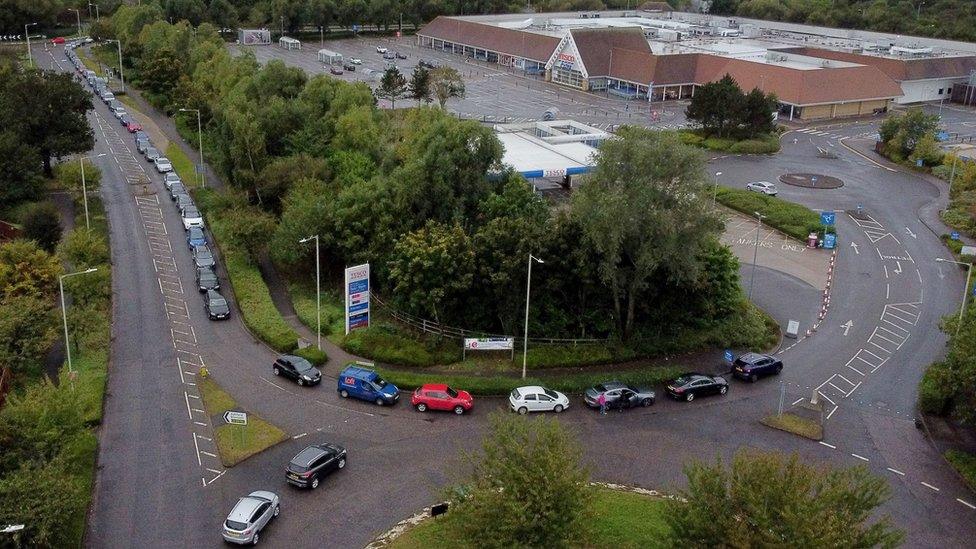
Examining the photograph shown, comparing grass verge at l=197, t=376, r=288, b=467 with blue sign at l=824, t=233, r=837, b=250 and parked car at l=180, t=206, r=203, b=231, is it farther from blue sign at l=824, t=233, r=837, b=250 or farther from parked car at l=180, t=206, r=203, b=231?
blue sign at l=824, t=233, r=837, b=250

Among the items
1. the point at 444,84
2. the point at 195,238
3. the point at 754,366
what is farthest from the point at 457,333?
the point at 444,84

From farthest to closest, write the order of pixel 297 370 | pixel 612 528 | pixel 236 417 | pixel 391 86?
pixel 391 86 < pixel 297 370 < pixel 236 417 < pixel 612 528

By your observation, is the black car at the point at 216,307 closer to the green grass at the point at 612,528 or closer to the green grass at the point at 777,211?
the green grass at the point at 612,528

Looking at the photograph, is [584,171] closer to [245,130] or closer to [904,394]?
[245,130]

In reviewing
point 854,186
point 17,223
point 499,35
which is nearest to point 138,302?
point 17,223

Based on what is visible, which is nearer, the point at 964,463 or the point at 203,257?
the point at 964,463

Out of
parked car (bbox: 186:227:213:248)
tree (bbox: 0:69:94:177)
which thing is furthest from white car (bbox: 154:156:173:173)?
parked car (bbox: 186:227:213:248)

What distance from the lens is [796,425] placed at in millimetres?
33875

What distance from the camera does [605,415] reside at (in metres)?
34.7

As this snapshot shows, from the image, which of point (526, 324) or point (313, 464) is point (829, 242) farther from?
point (313, 464)

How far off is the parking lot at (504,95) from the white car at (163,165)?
28.7 m

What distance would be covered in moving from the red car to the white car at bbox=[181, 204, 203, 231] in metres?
26.6

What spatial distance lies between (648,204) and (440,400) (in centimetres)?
1190

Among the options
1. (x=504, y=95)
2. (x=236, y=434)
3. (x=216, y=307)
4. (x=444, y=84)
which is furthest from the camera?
(x=504, y=95)
